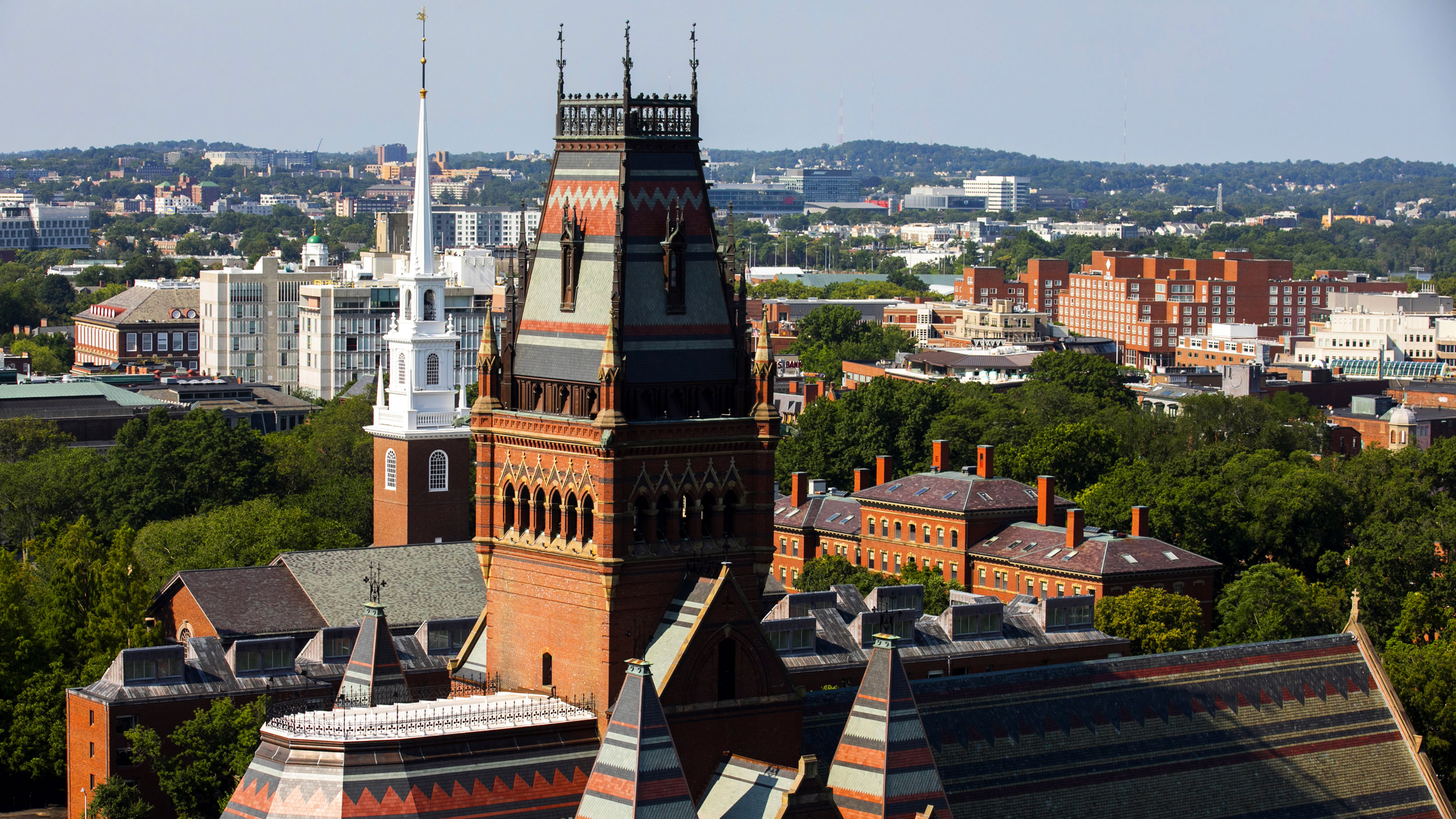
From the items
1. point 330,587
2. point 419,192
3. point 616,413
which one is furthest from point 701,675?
point 419,192

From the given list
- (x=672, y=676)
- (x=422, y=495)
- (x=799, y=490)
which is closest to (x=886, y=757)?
(x=672, y=676)

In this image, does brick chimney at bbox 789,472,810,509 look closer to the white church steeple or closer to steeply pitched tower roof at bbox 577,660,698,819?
the white church steeple

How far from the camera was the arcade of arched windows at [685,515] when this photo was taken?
65250 mm

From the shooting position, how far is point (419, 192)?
168625 mm

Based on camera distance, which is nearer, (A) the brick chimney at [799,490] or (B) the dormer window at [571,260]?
(B) the dormer window at [571,260]

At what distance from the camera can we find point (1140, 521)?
527 ft

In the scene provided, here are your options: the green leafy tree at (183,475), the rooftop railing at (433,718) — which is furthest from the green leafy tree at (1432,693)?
the green leafy tree at (183,475)

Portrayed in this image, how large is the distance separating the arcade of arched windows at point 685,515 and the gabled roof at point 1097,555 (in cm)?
8418

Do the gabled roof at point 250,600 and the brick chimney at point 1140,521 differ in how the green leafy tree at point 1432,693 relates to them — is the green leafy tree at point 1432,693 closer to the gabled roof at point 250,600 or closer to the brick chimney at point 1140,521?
the brick chimney at point 1140,521

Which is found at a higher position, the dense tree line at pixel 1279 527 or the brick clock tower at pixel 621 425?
the brick clock tower at pixel 621 425

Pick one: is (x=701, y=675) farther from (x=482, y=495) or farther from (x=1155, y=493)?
(x=1155, y=493)

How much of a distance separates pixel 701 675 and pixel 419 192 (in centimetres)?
10859

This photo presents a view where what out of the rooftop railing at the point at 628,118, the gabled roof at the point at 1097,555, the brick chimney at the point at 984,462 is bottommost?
the gabled roof at the point at 1097,555

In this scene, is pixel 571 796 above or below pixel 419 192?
below
